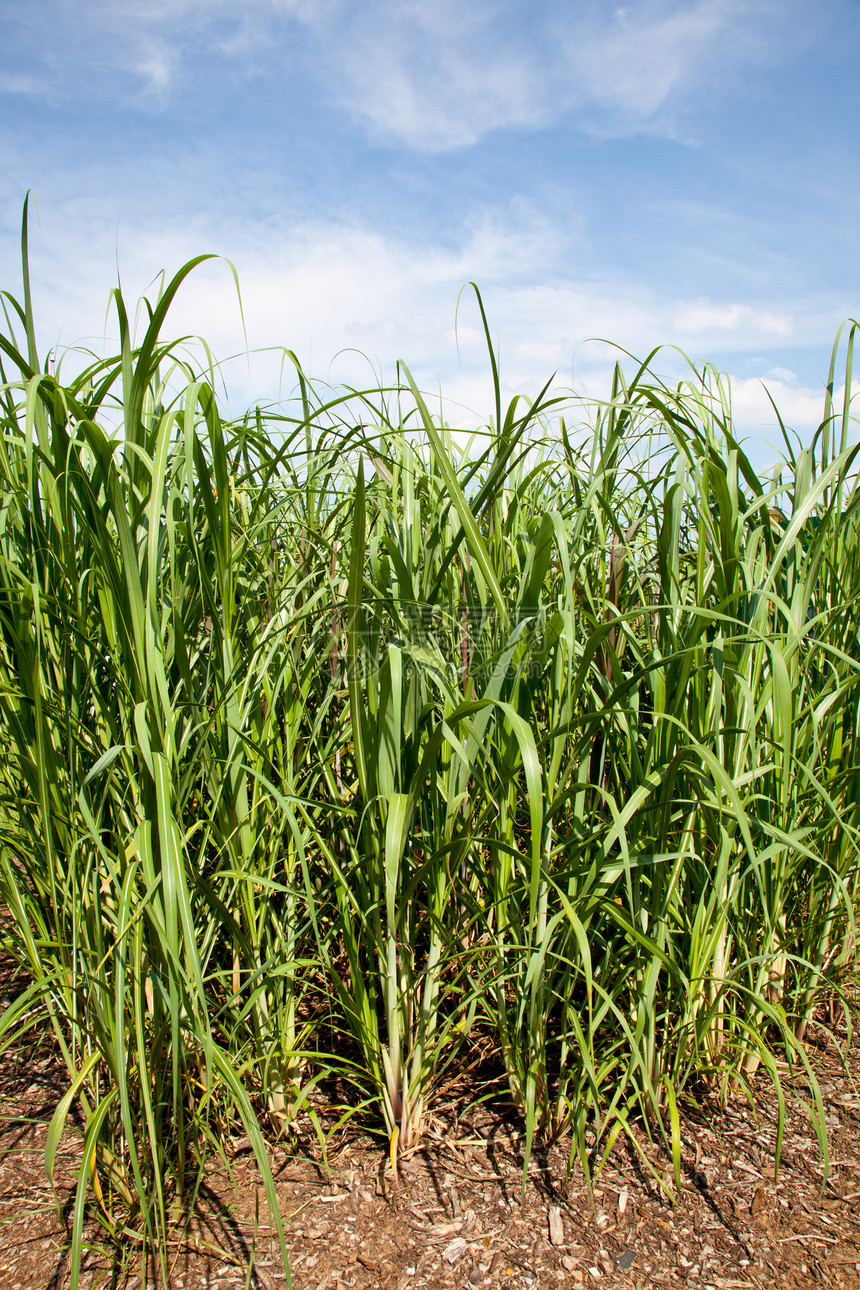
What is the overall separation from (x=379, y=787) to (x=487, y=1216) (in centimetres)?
73

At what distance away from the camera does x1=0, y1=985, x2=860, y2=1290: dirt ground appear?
3.72 ft

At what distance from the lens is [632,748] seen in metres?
1.24

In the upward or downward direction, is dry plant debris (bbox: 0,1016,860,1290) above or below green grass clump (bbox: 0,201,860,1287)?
below

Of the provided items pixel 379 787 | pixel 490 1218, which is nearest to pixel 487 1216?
pixel 490 1218

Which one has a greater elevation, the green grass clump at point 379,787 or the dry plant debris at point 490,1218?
the green grass clump at point 379,787

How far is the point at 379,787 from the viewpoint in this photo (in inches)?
47.4

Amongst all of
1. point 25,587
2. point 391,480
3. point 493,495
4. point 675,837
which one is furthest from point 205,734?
point 675,837

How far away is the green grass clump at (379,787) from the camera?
109 cm

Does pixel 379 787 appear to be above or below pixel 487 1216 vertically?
above

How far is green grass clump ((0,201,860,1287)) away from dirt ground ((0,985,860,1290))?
0.21ft

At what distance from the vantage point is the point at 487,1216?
124cm

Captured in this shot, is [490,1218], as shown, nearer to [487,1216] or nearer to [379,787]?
[487,1216]

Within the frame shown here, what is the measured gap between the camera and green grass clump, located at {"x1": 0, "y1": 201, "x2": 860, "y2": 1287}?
109cm

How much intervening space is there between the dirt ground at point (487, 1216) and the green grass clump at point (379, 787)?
6 cm
